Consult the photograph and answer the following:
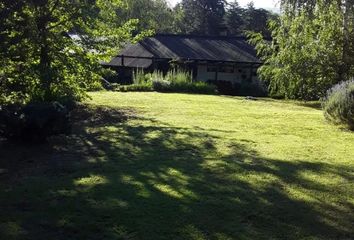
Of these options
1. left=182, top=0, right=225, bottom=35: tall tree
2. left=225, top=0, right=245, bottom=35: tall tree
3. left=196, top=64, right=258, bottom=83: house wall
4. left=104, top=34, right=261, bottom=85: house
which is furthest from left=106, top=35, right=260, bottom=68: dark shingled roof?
left=182, top=0, right=225, bottom=35: tall tree

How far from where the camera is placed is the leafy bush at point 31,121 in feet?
25.4

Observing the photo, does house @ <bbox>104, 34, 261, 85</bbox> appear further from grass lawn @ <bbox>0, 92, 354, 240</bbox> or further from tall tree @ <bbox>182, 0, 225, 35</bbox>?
tall tree @ <bbox>182, 0, 225, 35</bbox>

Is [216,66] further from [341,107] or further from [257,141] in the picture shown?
[257,141]

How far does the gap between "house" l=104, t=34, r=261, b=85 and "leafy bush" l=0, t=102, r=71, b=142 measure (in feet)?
72.3

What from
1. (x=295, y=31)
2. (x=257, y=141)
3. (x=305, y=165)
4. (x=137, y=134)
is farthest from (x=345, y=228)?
(x=295, y=31)

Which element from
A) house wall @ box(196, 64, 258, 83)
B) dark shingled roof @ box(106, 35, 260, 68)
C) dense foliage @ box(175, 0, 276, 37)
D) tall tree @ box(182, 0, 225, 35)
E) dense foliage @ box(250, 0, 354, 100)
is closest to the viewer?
dense foliage @ box(250, 0, 354, 100)

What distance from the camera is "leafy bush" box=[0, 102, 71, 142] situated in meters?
7.74

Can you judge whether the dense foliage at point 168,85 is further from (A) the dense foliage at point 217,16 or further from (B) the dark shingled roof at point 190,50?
(A) the dense foliage at point 217,16

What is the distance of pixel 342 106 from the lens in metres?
10.8

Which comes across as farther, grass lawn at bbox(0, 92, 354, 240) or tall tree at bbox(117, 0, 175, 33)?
tall tree at bbox(117, 0, 175, 33)

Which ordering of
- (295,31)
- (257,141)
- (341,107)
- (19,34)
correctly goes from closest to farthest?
(19,34)
(257,141)
(341,107)
(295,31)

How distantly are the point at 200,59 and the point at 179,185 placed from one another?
84.3ft

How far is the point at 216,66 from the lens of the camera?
105 feet

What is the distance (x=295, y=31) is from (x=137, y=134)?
1146 centimetres
